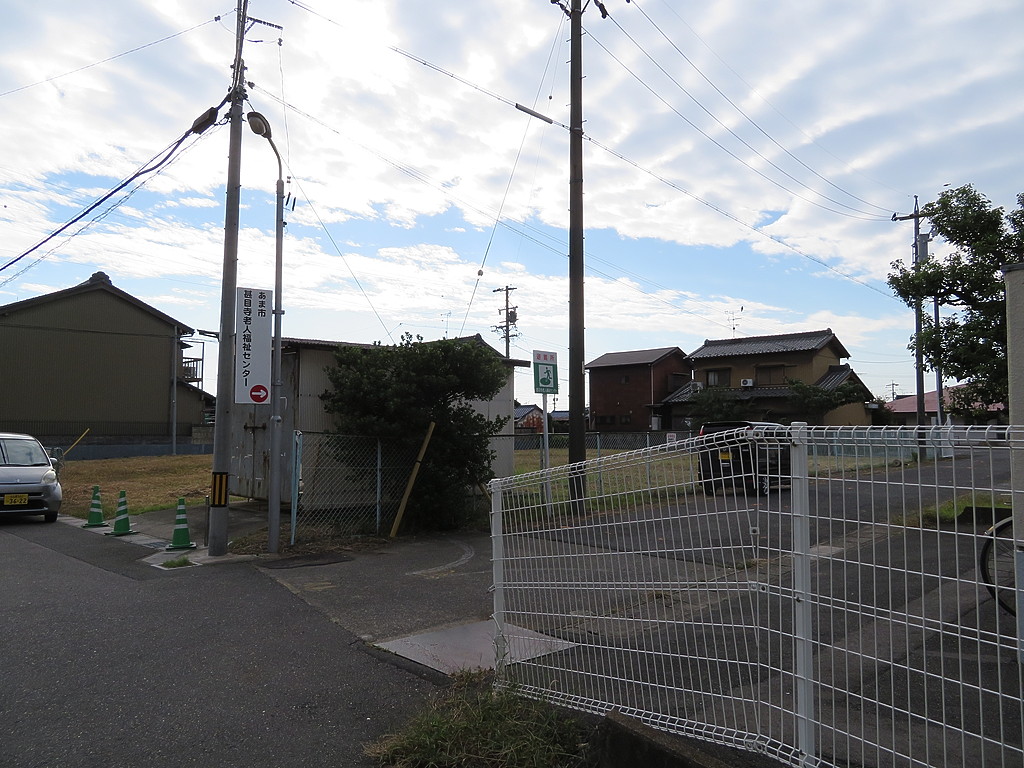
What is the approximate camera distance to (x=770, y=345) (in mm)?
39406

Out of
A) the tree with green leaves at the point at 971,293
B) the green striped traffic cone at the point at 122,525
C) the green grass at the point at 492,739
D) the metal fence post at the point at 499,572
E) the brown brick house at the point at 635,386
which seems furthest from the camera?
the brown brick house at the point at 635,386

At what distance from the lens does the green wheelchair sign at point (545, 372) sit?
11.1 m

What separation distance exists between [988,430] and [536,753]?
2.26 m

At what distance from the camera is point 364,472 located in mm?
10344

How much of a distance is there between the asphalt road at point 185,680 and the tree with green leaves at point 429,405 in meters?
3.35

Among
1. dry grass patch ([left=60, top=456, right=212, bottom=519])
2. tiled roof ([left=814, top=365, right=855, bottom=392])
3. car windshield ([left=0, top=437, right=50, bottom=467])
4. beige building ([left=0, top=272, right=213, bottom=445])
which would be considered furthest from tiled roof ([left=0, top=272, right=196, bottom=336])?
tiled roof ([left=814, top=365, right=855, bottom=392])

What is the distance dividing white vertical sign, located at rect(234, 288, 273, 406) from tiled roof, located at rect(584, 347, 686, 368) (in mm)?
34158

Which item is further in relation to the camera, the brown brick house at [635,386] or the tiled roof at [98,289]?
the brown brick house at [635,386]

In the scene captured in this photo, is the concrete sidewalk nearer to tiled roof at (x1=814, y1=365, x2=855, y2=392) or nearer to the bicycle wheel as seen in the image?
the bicycle wheel

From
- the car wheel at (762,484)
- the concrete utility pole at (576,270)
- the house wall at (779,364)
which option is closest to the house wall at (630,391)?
the house wall at (779,364)

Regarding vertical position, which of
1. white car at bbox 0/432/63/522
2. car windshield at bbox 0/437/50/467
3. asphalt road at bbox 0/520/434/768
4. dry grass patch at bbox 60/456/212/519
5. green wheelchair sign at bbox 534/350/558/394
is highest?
green wheelchair sign at bbox 534/350/558/394

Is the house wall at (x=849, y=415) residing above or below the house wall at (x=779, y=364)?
below

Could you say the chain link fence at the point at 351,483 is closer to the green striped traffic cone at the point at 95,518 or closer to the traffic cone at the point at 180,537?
the traffic cone at the point at 180,537

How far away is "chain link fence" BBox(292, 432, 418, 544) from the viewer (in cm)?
1007
